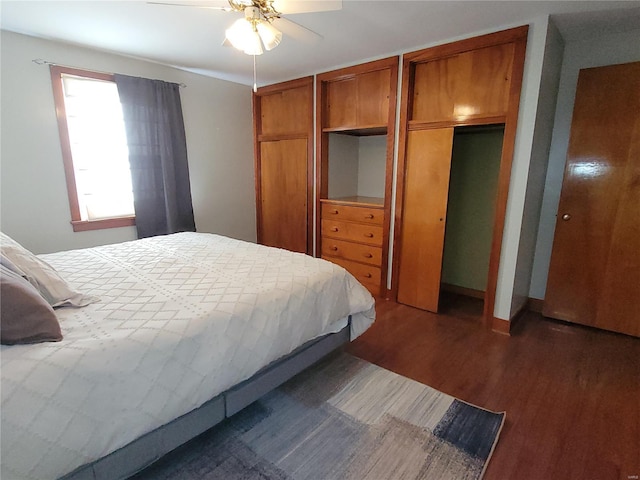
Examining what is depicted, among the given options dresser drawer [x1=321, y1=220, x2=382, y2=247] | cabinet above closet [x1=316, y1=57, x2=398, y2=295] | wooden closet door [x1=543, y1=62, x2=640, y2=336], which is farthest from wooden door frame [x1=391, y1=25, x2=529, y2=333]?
wooden closet door [x1=543, y1=62, x2=640, y2=336]

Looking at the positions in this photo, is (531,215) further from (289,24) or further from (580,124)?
(289,24)

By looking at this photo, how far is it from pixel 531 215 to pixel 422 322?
1.31 m

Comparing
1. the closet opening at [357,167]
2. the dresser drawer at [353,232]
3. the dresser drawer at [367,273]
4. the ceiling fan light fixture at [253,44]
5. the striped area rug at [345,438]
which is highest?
the ceiling fan light fixture at [253,44]

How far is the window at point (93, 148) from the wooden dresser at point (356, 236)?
210 centimetres

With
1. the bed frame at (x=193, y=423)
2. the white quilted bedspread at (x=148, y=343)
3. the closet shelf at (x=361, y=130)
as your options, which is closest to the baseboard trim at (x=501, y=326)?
the white quilted bedspread at (x=148, y=343)

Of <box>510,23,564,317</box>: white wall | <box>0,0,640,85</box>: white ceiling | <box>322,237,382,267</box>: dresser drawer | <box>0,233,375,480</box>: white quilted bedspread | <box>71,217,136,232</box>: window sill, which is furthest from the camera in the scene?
Answer: <box>322,237,382,267</box>: dresser drawer

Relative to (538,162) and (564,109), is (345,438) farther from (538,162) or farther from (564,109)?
(564,109)

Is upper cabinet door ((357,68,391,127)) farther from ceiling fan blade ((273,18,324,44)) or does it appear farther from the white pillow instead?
the white pillow

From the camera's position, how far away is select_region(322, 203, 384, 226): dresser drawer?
3.31 m

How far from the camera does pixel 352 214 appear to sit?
350cm

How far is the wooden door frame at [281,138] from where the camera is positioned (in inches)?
145

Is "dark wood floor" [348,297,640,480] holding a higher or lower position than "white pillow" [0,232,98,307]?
lower

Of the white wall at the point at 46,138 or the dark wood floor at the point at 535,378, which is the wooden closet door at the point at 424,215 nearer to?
the dark wood floor at the point at 535,378

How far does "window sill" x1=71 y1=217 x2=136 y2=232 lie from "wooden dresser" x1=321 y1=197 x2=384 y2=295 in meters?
2.06
